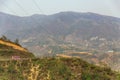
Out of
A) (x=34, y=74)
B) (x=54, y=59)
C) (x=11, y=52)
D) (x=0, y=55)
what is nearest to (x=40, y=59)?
(x=54, y=59)

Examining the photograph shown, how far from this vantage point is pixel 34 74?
486 inches

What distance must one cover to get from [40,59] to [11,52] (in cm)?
1817

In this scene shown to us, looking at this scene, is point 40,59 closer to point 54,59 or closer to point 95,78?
point 54,59

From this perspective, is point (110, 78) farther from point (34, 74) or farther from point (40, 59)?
point (34, 74)

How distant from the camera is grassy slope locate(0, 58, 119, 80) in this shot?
31.3m

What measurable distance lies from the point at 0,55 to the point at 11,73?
21.1 meters

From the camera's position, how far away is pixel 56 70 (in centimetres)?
3350

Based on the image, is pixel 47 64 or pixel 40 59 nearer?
pixel 47 64

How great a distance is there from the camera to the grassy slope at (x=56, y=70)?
31.3m

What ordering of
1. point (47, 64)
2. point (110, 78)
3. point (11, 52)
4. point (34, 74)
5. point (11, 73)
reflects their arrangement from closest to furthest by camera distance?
1. point (34, 74)
2. point (11, 73)
3. point (110, 78)
4. point (47, 64)
5. point (11, 52)

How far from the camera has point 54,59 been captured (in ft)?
129

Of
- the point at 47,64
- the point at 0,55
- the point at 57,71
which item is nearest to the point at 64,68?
the point at 57,71

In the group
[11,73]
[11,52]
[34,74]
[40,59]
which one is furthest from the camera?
[11,52]

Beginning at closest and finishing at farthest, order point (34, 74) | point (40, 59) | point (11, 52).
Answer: point (34, 74), point (40, 59), point (11, 52)
